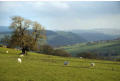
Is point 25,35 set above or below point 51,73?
above

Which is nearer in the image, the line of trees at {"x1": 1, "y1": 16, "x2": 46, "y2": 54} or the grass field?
the grass field

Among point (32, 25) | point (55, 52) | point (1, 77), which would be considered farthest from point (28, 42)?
point (55, 52)

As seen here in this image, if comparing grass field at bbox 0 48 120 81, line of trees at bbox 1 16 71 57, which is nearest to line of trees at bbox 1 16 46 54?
line of trees at bbox 1 16 71 57

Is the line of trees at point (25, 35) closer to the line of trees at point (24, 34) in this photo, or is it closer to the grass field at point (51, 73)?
the line of trees at point (24, 34)

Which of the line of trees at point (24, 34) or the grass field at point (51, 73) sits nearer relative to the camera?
the grass field at point (51, 73)

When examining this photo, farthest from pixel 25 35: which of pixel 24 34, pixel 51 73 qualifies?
pixel 51 73

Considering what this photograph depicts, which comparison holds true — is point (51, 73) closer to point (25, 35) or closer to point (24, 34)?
point (25, 35)

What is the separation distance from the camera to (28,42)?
204 ft

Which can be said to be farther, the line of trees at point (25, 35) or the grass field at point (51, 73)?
the line of trees at point (25, 35)

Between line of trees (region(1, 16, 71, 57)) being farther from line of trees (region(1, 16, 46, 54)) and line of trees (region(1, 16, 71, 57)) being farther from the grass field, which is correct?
the grass field

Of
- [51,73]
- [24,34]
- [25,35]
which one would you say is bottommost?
[51,73]

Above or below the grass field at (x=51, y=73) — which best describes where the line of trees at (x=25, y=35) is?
above

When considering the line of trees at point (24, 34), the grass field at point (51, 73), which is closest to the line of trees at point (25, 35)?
the line of trees at point (24, 34)

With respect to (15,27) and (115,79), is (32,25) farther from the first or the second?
(115,79)
